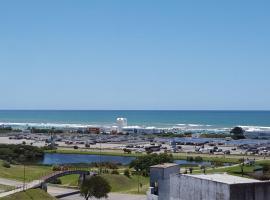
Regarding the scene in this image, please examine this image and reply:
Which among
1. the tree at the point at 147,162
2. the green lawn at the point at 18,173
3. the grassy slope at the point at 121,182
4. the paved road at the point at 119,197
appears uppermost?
the tree at the point at 147,162

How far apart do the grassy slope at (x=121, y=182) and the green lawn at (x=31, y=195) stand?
1085cm

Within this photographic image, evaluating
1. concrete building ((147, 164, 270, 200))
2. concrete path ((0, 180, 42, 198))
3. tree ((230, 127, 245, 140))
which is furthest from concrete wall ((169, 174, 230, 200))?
tree ((230, 127, 245, 140))

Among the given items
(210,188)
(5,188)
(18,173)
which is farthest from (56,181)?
(210,188)

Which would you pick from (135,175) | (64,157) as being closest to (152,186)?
(135,175)

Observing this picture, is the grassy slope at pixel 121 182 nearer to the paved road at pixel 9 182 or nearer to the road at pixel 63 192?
the road at pixel 63 192

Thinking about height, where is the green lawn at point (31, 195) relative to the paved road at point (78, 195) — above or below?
above

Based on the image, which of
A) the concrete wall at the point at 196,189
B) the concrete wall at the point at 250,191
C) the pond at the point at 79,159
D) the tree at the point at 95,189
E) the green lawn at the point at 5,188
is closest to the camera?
the concrete wall at the point at 250,191

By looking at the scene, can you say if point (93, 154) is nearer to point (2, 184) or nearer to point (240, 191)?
point (2, 184)

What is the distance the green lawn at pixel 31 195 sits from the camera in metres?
54.8

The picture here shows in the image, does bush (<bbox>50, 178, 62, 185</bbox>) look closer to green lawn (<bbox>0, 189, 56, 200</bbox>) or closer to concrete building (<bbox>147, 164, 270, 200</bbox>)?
green lawn (<bbox>0, 189, 56, 200</bbox>)

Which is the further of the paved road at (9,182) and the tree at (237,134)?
the tree at (237,134)

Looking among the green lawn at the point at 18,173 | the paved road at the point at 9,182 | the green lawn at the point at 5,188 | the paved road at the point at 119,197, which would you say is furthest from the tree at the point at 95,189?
the green lawn at the point at 18,173

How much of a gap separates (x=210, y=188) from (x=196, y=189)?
154 cm

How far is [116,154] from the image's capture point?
11950 centimetres
